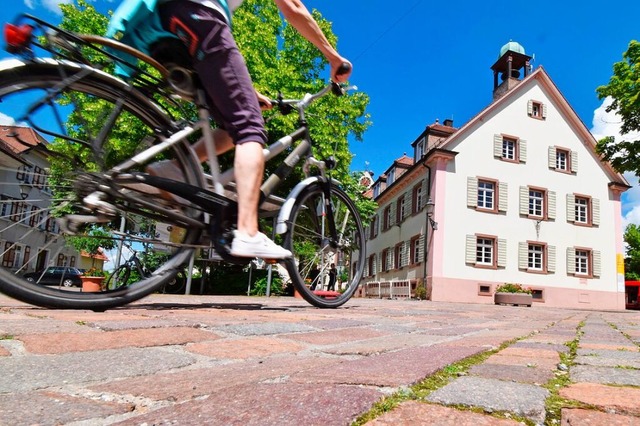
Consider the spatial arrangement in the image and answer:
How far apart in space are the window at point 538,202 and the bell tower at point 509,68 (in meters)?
5.62

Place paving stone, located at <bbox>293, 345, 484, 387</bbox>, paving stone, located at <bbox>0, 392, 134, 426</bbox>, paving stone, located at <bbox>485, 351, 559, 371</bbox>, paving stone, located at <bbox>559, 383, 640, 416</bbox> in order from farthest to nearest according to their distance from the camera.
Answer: paving stone, located at <bbox>485, 351, 559, 371</bbox> → paving stone, located at <bbox>293, 345, 484, 387</bbox> → paving stone, located at <bbox>559, 383, 640, 416</bbox> → paving stone, located at <bbox>0, 392, 134, 426</bbox>

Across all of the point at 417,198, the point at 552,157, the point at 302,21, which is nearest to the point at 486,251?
the point at 417,198

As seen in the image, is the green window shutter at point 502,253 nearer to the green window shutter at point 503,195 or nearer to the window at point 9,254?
the green window shutter at point 503,195

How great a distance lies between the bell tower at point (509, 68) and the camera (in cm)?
2756

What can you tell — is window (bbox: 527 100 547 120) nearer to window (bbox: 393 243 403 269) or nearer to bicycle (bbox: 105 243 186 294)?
window (bbox: 393 243 403 269)

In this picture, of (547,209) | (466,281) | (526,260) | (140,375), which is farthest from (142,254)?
(547,209)

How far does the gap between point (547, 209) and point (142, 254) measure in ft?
82.7

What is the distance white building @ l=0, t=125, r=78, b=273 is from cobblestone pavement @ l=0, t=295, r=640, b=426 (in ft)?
1.02

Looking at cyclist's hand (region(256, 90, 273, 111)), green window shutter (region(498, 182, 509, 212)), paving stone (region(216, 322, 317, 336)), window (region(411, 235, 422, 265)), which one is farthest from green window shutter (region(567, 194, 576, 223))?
paving stone (region(216, 322, 317, 336))

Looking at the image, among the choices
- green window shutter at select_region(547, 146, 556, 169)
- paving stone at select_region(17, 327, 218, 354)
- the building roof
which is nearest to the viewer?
paving stone at select_region(17, 327, 218, 354)

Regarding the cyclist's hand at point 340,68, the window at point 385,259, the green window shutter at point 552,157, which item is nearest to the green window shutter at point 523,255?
the green window shutter at point 552,157

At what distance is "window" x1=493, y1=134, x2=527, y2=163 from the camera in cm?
2489

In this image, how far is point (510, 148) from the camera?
25500 mm

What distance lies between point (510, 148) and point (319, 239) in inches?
921
